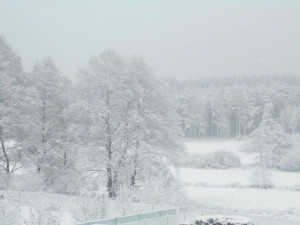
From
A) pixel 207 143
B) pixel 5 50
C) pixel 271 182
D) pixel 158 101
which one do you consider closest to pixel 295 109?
pixel 207 143

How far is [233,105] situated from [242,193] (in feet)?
161

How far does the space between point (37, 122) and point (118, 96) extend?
5.11m

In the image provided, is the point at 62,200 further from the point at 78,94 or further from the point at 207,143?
the point at 207,143

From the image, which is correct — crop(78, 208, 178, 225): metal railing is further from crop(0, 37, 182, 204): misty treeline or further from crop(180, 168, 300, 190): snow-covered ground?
crop(180, 168, 300, 190): snow-covered ground

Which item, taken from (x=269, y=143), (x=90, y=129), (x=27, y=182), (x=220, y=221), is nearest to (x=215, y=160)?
(x=269, y=143)

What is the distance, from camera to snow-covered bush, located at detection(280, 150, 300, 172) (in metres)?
46.4

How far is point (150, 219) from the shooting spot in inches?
595

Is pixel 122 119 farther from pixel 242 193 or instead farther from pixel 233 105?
pixel 233 105

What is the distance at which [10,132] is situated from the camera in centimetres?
2325

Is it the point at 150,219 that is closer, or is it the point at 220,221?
the point at 220,221

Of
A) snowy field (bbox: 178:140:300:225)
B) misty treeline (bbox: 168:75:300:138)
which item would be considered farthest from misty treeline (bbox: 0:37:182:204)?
misty treeline (bbox: 168:75:300:138)

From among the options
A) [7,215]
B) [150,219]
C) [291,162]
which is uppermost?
[7,215]

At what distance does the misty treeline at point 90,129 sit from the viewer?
75.6 ft

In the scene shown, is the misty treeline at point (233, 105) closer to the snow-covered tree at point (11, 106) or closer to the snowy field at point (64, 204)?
the snow-covered tree at point (11, 106)
